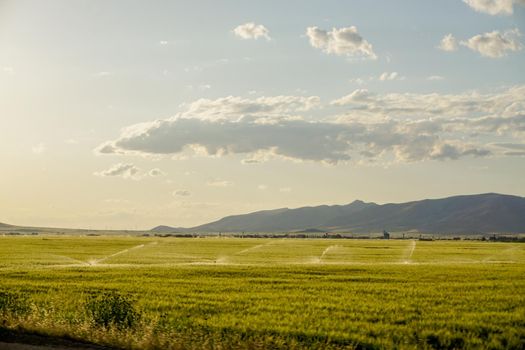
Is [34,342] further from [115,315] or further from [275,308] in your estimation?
[275,308]

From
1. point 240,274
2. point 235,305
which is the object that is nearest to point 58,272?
point 240,274

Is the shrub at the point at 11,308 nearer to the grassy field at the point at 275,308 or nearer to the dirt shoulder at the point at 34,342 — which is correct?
the grassy field at the point at 275,308

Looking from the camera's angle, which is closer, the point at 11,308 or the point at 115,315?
the point at 115,315

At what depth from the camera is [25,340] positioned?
18422 millimetres

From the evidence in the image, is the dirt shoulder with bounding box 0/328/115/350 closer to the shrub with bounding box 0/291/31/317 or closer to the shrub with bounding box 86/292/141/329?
the shrub with bounding box 86/292/141/329

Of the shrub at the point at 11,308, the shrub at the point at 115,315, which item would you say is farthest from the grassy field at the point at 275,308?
the shrub at the point at 115,315

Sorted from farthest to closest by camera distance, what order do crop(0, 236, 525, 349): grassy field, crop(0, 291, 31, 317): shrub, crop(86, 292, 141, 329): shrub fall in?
crop(0, 291, 31, 317): shrub
crop(86, 292, 141, 329): shrub
crop(0, 236, 525, 349): grassy field

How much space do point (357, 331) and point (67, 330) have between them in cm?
1006

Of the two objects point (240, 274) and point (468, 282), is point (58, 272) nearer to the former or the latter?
point (240, 274)

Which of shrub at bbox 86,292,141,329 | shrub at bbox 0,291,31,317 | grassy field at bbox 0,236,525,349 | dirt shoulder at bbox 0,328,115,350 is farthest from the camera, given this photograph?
shrub at bbox 0,291,31,317

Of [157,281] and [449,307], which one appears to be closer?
[449,307]

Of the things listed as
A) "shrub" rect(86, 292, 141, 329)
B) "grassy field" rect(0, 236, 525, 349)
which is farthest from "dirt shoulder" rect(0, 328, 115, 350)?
"shrub" rect(86, 292, 141, 329)

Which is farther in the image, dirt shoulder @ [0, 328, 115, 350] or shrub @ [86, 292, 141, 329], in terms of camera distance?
shrub @ [86, 292, 141, 329]

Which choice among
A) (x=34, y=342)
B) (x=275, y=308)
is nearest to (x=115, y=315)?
(x=34, y=342)
